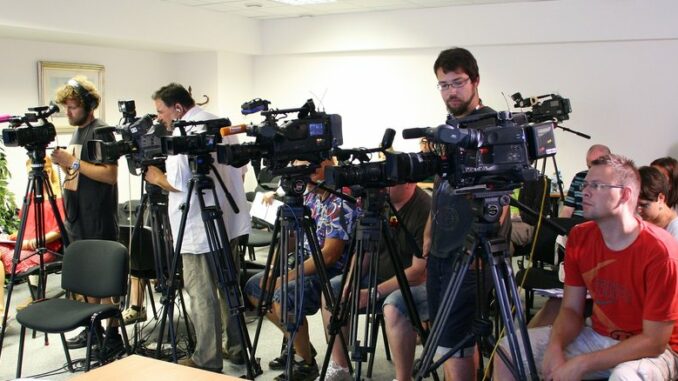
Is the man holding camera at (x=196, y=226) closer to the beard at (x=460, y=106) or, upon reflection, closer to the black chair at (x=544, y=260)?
the beard at (x=460, y=106)

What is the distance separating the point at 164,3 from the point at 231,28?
1131 millimetres

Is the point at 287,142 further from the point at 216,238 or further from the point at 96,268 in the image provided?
the point at 96,268

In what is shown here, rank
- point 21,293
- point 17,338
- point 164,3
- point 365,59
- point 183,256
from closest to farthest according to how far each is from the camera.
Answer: point 183,256
point 17,338
point 21,293
point 164,3
point 365,59

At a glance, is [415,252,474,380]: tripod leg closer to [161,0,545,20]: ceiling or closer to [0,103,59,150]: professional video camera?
[0,103,59,150]: professional video camera

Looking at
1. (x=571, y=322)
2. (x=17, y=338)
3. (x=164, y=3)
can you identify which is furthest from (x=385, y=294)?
(x=164, y=3)

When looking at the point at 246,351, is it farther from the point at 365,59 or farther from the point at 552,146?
the point at 365,59

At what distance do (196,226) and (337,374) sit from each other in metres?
1.00

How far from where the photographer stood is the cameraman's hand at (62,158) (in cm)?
318

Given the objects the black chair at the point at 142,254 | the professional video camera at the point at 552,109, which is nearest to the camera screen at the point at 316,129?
the black chair at the point at 142,254

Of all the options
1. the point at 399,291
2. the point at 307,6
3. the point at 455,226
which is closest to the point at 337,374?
the point at 399,291

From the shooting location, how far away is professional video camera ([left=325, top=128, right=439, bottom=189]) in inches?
72.8

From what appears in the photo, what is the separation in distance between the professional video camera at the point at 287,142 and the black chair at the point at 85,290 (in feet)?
3.37

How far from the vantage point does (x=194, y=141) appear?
2.48m

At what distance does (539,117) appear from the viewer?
4828 mm
